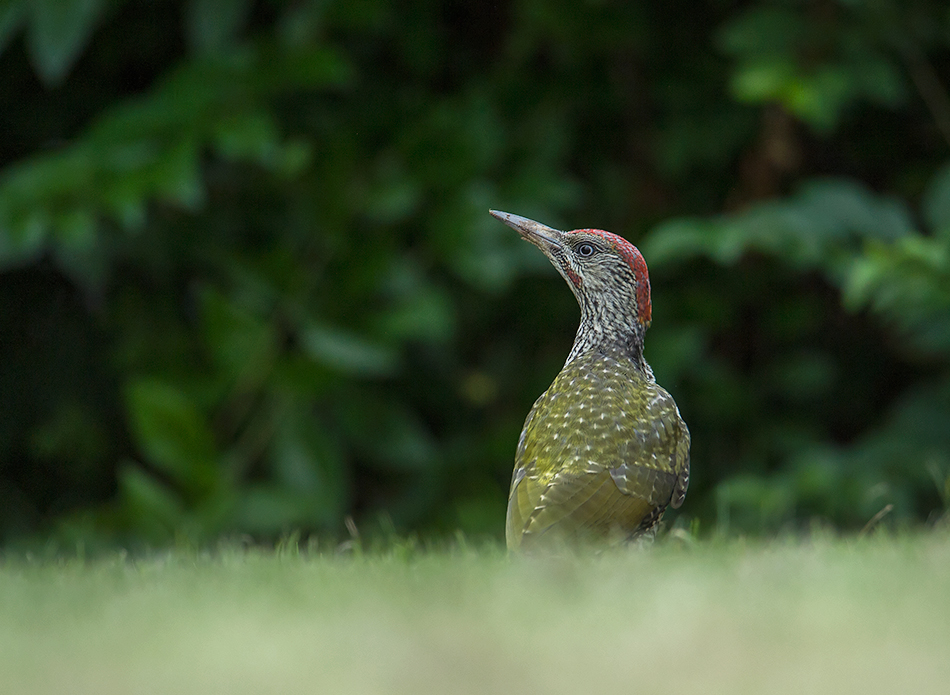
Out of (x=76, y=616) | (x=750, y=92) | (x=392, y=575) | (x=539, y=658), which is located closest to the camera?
(x=539, y=658)

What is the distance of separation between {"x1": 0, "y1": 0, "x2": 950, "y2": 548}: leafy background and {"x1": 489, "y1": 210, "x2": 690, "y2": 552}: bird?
124 cm

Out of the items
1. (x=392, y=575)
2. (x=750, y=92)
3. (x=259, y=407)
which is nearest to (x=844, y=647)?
(x=392, y=575)

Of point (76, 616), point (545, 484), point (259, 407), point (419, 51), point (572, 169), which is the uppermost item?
point (419, 51)

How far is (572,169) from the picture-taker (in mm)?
7055

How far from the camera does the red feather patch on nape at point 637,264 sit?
150 inches

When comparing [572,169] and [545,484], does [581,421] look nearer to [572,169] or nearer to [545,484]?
[545,484]

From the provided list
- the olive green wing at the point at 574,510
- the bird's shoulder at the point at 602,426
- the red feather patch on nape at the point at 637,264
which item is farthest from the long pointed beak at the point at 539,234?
the olive green wing at the point at 574,510

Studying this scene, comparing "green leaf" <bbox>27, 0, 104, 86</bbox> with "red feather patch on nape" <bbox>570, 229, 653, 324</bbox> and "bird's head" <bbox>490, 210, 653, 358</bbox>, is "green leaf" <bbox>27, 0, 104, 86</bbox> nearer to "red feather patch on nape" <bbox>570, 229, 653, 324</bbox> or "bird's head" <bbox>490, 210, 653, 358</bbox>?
"bird's head" <bbox>490, 210, 653, 358</bbox>

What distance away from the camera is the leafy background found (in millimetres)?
5375

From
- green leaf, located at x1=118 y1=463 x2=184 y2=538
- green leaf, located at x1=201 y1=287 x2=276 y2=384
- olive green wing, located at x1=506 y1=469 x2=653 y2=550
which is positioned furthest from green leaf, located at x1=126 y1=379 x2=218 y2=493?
olive green wing, located at x1=506 y1=469 x2=653 y2=550

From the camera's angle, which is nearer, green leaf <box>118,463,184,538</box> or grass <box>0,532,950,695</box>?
grass <box>0,532,950,695</box>

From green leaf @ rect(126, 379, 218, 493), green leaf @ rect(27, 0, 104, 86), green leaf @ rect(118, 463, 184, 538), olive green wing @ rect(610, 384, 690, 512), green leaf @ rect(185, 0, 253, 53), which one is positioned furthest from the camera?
green leaf @ rect(185, 0, 253, 53)

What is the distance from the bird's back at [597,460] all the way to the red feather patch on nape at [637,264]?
9.9 inches

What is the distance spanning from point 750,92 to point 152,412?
323 cm
